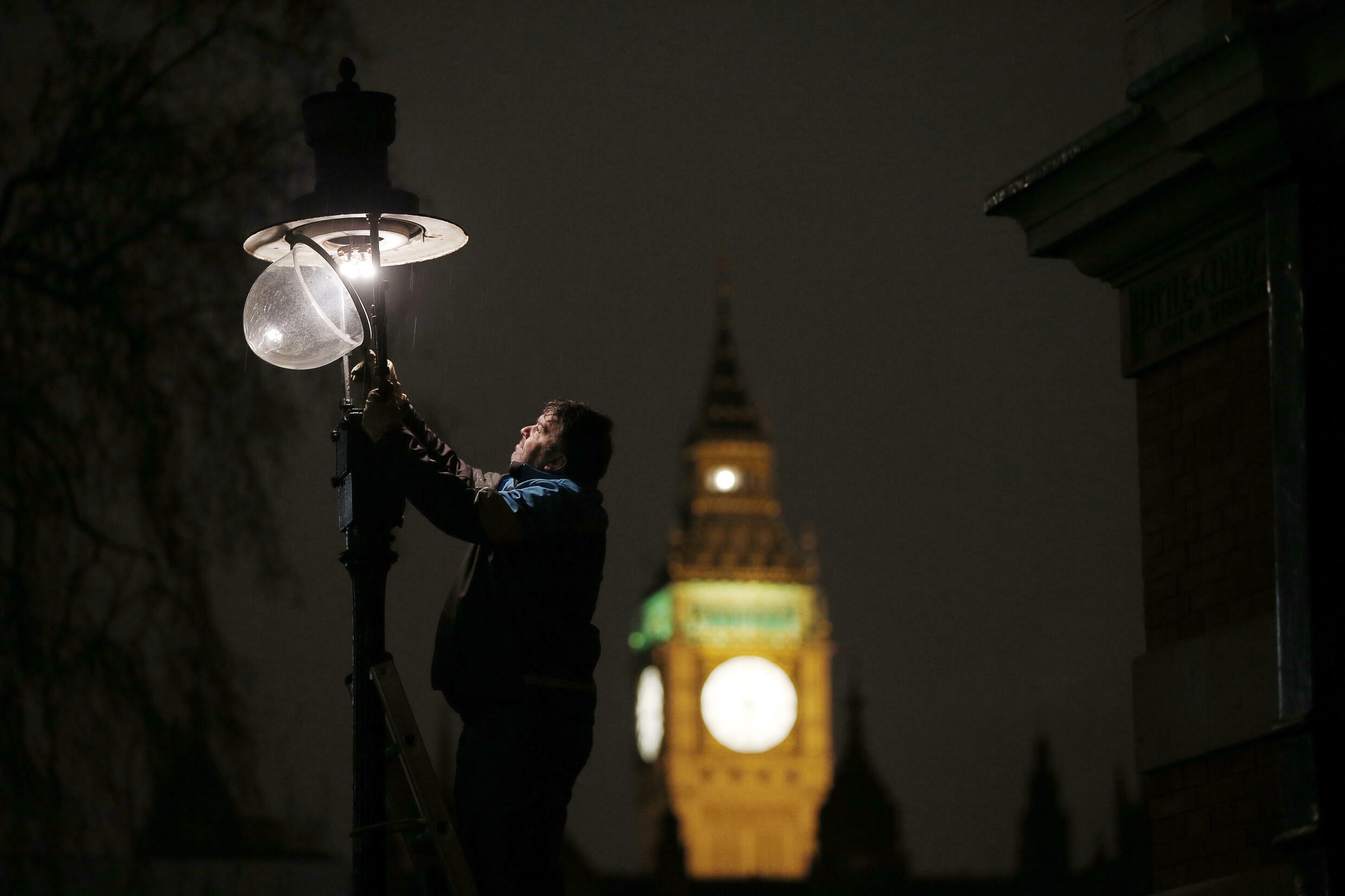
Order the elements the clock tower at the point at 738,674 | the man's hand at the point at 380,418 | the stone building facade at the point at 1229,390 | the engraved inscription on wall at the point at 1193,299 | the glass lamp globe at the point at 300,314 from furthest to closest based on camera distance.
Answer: the clock tower at the point at 738,674, the engraved inscription on wall at the point at 1193,299, the stone building facade at the point at 1229,390, the glass lamp globe at the point at 300,314, the man's hand at the point at 380,418

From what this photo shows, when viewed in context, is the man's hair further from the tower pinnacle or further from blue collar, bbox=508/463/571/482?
the tower pinnacle

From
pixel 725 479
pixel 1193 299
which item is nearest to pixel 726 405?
pixel 725 479

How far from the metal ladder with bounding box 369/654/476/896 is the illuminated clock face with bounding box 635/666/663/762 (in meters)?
140

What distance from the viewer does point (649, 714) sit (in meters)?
155

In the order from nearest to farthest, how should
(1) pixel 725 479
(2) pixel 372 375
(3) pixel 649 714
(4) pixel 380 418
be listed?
(4) pixel 380 418 < (2) pixel 372 375 < (1) pixel 725 479 < (3) pixel 649 714

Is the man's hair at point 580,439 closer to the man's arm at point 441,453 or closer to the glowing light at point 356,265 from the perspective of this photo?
the man's arm at point 441,453

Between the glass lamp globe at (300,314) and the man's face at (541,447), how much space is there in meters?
0.87

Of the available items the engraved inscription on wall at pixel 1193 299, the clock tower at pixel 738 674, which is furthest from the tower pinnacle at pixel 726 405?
the engraved inscription on wall at pixel 1193 299

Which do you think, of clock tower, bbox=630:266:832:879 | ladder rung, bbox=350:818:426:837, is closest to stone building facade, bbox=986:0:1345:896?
ladder rung, bbox=350:818:426:837

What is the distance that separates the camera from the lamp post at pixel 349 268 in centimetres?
1010

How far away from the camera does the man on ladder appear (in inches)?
384

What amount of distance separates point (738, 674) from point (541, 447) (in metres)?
142

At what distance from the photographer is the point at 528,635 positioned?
388 inches

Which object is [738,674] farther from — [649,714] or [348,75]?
[348,75]
